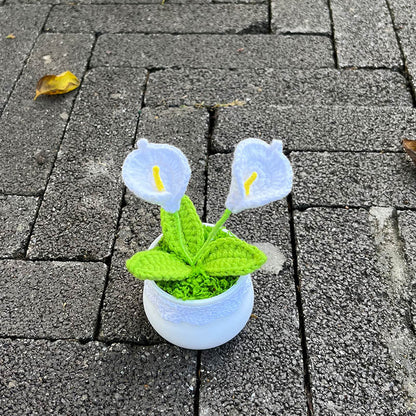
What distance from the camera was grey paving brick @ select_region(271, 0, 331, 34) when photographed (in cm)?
255

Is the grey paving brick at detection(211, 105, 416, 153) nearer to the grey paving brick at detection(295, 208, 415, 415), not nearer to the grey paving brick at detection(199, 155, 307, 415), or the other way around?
the grey paving brick at detection(295, 208, 415, 415)

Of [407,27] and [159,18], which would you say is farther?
[159,18]

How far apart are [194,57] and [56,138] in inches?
29.9

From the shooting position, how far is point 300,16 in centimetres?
262

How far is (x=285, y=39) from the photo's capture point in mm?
2492

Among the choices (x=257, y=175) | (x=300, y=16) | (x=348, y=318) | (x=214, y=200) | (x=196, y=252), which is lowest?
(x=348, y=318)

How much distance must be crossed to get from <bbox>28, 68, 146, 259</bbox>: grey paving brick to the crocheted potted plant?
46 cm

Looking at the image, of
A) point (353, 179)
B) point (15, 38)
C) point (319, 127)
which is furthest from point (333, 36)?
point (15, 38)

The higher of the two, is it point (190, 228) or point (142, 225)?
point (190, 228)

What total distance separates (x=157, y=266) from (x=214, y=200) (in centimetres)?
66

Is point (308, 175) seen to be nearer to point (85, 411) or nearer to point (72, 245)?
point (72, 245)

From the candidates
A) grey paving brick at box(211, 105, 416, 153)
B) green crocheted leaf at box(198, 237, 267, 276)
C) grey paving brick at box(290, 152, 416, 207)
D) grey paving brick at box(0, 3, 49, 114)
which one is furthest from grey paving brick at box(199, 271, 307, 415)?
grey paving brick at box(0, 3, 49, 114)

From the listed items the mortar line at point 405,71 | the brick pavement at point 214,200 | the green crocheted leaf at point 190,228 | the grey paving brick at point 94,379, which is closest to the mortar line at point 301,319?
the brick pavement at point 214,200

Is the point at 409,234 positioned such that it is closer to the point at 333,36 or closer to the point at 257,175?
the point at 257,175
